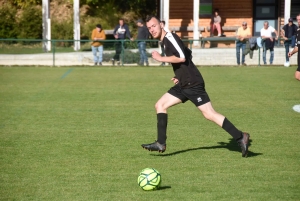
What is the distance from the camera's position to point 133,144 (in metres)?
9.41

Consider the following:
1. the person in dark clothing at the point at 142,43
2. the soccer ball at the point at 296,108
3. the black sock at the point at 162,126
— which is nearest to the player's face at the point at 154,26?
the black sock at the point at 162,126

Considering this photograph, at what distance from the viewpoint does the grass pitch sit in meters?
6.74

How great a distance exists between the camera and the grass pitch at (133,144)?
674 centimetres

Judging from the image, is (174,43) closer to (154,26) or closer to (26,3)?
(154,26)

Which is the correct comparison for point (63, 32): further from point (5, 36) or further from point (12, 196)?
point (12, 196)

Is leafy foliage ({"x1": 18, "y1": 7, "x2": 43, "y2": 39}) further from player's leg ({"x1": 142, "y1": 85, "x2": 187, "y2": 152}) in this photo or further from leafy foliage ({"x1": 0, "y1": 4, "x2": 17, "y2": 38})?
player's leg ({"x1": 142, "y1": 85, "x2": 187, "y2": 152})

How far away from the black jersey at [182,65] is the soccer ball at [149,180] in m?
1.98

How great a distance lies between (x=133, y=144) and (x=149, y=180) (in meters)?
2.84

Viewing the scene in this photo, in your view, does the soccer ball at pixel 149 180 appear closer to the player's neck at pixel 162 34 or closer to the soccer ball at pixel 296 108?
the player's neck at pixel 162 34

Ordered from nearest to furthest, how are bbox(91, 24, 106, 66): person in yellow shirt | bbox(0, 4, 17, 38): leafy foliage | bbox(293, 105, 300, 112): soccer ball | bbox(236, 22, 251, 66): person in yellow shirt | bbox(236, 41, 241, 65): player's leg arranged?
bbox(293, 105, 300, 112): soccer ball
bbox(236, 22, 251, 66): person in yellow shirt
bbox(236, 41, 241, 65): player's leg
bbox(91, 24, 106, 66): person in yellow shirt
bbox(0, 4, 17, 38): leafy foliage

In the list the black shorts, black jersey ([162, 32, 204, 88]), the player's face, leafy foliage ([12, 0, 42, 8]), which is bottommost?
the black shorts

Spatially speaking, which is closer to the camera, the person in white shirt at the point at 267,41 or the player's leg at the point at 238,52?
the player's leg at the point at 238,52

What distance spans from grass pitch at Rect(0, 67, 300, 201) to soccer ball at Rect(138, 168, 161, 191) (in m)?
0.08

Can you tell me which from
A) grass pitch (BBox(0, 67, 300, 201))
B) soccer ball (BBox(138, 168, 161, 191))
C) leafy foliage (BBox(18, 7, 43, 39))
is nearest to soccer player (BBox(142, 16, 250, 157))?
grass pitch (BBox(0, 67, 300, 201))
